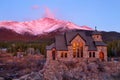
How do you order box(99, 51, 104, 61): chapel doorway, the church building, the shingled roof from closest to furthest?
the church building < the shingled roof < box(99, 51, 104, 61): chapel doorway

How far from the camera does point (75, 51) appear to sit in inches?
2606

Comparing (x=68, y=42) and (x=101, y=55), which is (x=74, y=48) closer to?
(x=68, y=42)

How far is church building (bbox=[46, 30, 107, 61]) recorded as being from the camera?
216 ft

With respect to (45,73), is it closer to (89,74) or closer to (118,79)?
(89,74)

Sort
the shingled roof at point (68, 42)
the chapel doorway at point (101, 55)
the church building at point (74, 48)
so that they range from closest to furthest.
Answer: the church building at point (74, 48)
the shingled roof at point (68, 42)
the chapel doorway at point (101, 55)

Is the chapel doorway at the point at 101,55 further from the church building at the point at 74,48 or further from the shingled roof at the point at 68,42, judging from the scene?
the shingled roof at the point at 68,42

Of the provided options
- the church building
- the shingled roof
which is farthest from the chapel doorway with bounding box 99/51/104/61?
the shingled roof

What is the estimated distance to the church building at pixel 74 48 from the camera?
65688mm

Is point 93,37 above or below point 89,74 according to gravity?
above

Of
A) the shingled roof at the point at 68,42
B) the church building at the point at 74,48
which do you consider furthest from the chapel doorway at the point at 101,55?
the shingled roof at the point at 68,42

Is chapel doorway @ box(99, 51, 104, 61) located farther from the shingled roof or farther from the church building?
the shingled roof

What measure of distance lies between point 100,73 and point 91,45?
7460mm

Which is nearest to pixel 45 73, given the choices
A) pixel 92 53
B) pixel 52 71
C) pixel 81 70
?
pixel 52 71

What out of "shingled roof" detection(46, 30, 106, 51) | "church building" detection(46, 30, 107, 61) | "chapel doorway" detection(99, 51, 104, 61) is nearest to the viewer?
"church building" detection(46, 30, 107, 61)
